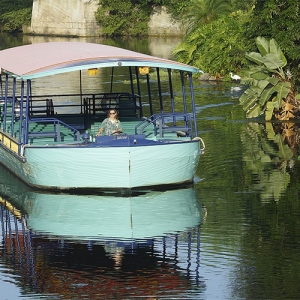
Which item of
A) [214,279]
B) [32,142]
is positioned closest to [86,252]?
[214,279]

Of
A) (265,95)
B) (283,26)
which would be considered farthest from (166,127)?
(283,26)

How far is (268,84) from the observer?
1099 inches

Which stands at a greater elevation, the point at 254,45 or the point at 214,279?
the point at 254,45

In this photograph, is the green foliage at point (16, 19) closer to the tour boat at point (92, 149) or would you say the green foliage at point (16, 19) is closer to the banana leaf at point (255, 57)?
the banana leaf at point (255, 57)

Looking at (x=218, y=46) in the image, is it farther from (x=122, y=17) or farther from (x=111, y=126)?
(x=122, y=17)

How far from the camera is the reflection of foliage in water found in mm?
19391

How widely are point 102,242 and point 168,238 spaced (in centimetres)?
104

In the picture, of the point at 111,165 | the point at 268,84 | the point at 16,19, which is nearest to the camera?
the point at 111,165

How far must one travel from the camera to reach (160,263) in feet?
46.2

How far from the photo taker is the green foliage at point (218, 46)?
137 ft

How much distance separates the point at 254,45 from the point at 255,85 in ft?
6.70


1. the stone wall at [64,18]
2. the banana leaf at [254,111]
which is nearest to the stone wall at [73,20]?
the stone wall at [64,18]

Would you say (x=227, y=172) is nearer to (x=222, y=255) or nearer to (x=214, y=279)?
(x=222, y=255)

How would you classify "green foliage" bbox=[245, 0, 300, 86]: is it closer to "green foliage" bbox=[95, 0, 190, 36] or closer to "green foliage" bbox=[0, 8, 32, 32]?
"green foliage" bbox=[95, 0, 190, 36]
